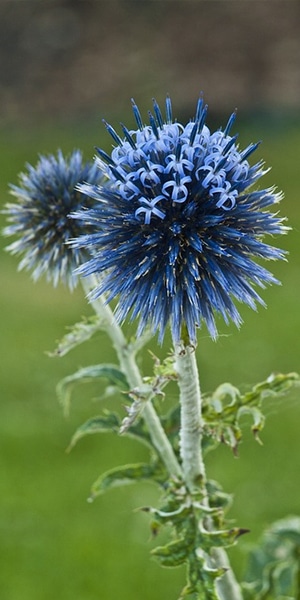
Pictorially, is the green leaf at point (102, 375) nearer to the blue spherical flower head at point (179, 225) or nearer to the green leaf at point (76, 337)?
the green leaf at point (76, 337)

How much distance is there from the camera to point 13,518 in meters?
4.97

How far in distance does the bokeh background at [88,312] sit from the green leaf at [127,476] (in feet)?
1.00

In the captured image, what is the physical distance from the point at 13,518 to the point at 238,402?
129 inches

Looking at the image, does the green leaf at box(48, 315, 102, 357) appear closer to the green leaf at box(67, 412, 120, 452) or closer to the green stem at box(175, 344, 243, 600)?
the green leaf at box(67, 412, 120, 452)

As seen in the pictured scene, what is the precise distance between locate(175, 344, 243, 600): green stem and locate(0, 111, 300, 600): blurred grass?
5.91 ft

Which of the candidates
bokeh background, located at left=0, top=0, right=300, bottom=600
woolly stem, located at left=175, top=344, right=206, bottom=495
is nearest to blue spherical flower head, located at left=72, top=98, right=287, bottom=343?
woolly stem, located at left=175, top=344, right=206, bottom=495

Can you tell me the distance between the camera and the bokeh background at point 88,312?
15.5 ft

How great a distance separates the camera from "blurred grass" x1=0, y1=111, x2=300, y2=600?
4516mm

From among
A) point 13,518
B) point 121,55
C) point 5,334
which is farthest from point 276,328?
point 121,55

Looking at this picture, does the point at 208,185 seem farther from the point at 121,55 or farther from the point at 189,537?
the point at 121,55

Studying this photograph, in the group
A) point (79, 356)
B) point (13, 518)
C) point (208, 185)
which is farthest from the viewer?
point (79, 356)

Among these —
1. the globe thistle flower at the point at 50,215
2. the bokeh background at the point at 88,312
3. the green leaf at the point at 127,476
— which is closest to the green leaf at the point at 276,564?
the bokeh background at the point at 88,312

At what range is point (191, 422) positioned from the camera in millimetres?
1889

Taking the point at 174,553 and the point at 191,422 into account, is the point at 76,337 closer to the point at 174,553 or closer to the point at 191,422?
the point at 191,422
